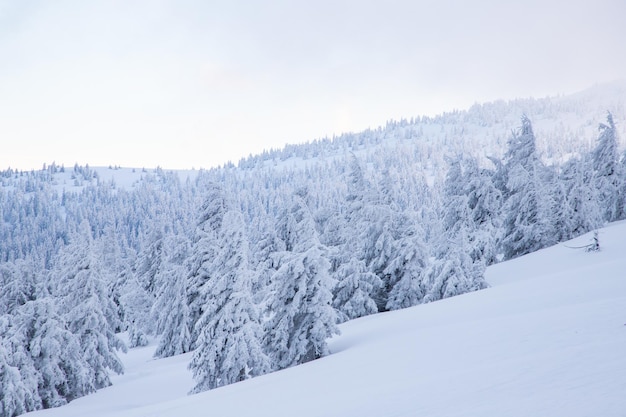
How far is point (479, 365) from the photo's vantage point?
923cm

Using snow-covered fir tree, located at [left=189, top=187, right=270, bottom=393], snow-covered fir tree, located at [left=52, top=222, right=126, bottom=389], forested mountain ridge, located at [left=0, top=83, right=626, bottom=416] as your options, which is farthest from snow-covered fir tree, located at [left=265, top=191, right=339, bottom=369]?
snow-covered fir tree, located at [left=52, top=222, right=126, bottom=389]

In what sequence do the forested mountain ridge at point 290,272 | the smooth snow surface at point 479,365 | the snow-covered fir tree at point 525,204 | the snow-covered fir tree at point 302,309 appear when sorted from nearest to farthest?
the smooth snow surface at point 479,365
the snow-covered fir tree at point 302,309
the forested mountain ridge at point 290,272
the snow-covered fir tree at point 525,204

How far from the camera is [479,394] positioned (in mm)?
7438

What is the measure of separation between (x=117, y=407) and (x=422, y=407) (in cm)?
1820

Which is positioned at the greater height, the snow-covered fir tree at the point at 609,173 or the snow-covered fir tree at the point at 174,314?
the snow-covered fir tree at the point at 609,173

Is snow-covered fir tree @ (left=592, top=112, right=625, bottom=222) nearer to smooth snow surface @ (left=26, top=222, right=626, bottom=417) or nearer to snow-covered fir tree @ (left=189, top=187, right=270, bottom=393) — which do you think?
smooth snow surface @ (left=26, top=222, right=626, bottom=417)

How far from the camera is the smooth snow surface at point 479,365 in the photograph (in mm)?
6800

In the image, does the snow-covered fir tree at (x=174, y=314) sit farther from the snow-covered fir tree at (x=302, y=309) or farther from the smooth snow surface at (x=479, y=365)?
the snow-covered fir tree at (x=302, y=309)

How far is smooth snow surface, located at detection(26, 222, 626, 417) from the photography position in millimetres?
6800

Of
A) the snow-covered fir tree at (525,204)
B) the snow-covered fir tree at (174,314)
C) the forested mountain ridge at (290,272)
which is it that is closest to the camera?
the forested mountain ridge at (290,272)

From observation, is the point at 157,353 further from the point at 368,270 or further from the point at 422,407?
the point at 422,407

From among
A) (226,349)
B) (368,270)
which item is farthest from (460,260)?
(226,349)

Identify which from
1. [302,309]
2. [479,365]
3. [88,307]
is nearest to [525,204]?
[302,309]

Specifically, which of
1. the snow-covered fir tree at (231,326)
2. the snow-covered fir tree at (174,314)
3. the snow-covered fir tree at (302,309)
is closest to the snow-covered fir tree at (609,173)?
the snow-covered fir tree at (302,309)
